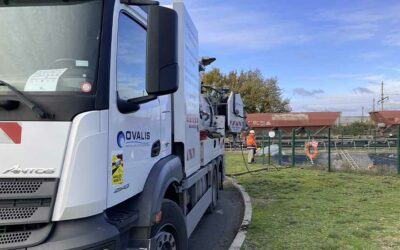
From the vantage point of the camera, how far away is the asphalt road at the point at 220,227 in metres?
7.46

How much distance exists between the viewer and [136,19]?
4.04m

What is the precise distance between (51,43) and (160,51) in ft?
2.50

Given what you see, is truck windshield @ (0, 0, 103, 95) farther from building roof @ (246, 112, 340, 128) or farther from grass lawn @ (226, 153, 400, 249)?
building roof @ (246, 112, 340, 128)

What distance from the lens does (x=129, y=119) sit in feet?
12.2

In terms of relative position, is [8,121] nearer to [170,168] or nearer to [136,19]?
[136,19]

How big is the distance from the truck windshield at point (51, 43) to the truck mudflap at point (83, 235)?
0.89m

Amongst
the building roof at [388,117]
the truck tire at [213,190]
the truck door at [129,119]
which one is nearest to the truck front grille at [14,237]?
the truck door at [129,119]

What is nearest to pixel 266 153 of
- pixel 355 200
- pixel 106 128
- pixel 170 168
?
pixel 355 200

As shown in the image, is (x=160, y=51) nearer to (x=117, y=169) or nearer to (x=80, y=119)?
(x=80, y=119)

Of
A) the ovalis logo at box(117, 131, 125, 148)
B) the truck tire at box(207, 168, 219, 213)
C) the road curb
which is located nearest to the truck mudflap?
the ovalis logo at box(117, 131, 125, 148)

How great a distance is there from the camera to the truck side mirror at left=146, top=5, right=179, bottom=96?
11.0 ft

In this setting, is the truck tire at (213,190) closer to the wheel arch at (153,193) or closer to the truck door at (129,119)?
the wheel arch at (153,193)

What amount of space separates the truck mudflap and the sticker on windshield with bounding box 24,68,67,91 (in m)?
0.90

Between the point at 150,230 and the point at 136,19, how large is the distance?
1811mm
